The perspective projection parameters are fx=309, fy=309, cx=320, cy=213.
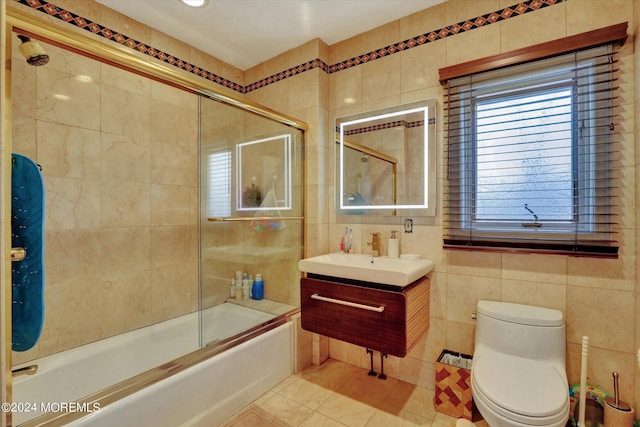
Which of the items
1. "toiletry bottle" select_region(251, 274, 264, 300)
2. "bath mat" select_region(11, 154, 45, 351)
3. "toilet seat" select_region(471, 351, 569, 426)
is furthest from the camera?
"toiletry bottle" select_region(251, 274, 264, 300)

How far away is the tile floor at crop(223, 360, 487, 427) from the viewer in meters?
1.72

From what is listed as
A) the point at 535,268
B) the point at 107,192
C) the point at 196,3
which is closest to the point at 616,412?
the point at 535,268

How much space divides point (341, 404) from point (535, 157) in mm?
1789

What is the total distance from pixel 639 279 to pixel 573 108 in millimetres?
856

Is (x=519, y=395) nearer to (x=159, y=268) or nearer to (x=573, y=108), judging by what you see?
(x=573, y=108)

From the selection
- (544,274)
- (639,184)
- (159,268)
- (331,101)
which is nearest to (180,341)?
(159,268)

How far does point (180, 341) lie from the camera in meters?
1.95

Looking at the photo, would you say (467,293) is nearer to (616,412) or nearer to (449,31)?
(616,412)

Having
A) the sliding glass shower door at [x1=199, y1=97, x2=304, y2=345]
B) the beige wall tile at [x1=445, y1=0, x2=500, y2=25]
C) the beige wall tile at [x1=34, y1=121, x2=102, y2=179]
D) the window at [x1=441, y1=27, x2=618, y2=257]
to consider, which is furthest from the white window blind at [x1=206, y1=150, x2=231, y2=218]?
the beige wall tile at [x1=445, y1=0, x2=500, y2=25]

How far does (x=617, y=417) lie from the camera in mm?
1377

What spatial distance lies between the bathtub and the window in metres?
1.35

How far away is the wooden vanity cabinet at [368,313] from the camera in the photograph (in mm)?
1595

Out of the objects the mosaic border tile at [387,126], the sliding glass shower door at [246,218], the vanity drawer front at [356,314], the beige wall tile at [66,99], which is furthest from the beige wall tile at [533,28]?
the beige wall tile at [66,99]

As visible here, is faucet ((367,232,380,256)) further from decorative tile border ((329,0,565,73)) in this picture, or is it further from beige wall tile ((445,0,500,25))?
beige wall tile ((445,0,500,25))
